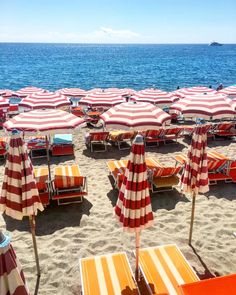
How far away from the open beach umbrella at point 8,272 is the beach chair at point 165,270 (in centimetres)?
286

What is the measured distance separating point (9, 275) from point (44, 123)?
5763 millimetres

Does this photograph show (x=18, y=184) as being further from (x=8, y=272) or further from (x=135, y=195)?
(x=8, y=272)

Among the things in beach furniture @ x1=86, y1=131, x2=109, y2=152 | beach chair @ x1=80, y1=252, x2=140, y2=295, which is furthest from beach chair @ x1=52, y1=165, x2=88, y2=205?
beach furniture @ x1=86, y1=131, x2=109, y2=152

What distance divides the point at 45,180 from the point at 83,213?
160 centimetres

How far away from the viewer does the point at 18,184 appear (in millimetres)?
5074

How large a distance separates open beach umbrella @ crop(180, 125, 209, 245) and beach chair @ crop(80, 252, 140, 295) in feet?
6.65

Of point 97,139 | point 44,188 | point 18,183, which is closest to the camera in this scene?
point 18,183

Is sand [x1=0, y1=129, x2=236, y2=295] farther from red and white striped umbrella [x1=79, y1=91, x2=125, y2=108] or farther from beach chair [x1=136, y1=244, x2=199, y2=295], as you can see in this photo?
red and white striped umbrella [x1=79, y1=91, x2=125, y2=108]

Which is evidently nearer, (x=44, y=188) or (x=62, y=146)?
(x=44, y=188)

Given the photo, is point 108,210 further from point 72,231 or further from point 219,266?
point 219,266

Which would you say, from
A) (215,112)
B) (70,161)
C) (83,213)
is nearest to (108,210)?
(83,213)

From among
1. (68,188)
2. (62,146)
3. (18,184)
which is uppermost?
(18,184)

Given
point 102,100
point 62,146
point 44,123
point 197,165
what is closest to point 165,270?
point 197,165

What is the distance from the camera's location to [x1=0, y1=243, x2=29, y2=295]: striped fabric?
2.59 m
